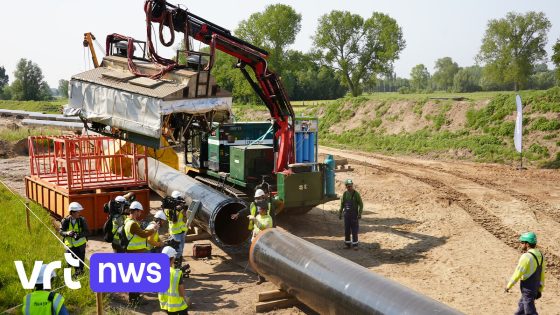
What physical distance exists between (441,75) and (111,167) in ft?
506

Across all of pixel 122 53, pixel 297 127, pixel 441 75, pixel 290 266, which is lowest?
pixel 290 266

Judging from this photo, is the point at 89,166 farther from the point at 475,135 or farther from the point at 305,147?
the point at 475,135

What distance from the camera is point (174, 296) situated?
7.97m

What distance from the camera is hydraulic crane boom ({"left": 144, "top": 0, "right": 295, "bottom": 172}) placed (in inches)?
533

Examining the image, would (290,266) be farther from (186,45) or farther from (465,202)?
(465,202)

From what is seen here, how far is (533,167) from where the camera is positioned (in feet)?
83.7

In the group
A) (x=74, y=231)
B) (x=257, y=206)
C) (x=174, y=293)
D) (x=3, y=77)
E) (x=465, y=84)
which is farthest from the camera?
(x=3, y=77)

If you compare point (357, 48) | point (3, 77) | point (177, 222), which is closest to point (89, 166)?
point (177, 222)

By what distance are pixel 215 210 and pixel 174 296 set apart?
4.72m

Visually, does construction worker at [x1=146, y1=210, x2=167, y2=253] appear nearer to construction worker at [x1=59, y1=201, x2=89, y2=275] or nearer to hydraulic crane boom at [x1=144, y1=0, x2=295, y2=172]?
construction worker at [x1=59, y1=201, x2=89, y2=275]

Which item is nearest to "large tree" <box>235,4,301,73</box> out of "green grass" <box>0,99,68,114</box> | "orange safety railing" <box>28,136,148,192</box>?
"green grass" <box>0,99,68,114</box>

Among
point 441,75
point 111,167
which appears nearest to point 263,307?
point 111,167

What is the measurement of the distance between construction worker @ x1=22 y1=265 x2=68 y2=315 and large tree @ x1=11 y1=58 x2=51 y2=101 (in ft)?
325

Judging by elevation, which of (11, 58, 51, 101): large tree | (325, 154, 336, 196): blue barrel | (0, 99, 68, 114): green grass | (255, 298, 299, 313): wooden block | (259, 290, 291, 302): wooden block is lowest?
(255, 298, 299, 313): wooden block
